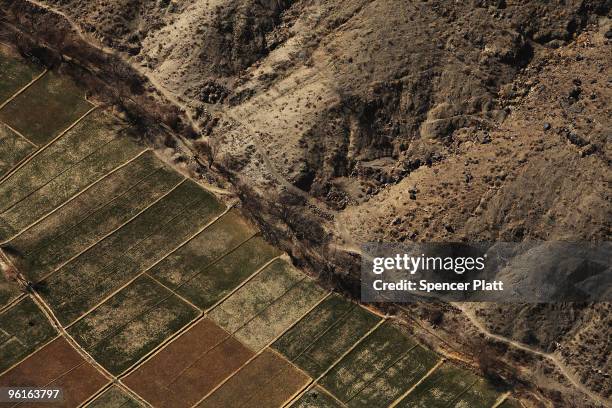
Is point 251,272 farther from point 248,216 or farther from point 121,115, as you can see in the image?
point 121,115

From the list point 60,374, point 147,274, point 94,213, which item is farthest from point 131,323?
point 94,213

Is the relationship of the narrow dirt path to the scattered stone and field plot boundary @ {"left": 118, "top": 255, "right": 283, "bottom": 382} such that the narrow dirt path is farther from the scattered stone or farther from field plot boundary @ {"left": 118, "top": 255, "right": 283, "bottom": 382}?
field plot boundary @ {"left": 118, "top": 255, "right": 283, "bottom": 382}

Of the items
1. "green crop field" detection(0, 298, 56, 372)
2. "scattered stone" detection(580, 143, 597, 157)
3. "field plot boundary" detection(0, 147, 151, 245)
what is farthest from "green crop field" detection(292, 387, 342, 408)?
"field plot boundary" detection(0, 147, 151, 245)

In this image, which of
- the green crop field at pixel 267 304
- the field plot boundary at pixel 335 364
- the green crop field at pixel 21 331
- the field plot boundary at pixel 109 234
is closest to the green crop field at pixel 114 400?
the green crop field at pixel 21 331

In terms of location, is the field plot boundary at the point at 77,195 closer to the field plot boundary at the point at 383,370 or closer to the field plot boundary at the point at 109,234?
the field plot boundary at the point at 109,234

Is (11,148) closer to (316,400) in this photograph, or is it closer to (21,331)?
(21,331)

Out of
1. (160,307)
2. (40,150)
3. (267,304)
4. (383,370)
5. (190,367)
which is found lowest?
(383,370)

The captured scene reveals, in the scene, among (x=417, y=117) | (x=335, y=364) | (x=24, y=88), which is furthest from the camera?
(x=24, y=88)

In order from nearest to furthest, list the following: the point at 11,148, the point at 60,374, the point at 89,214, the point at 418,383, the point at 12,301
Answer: the point at 60,374 → the point at 418,383 → the point at 12,301 → the point at 89,214 → the point at 11,148

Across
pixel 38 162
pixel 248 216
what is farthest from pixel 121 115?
pixel 248 216
